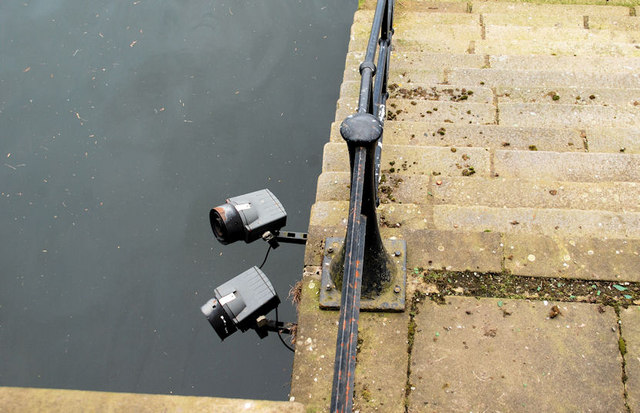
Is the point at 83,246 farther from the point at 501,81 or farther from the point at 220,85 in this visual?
the point at 501,81

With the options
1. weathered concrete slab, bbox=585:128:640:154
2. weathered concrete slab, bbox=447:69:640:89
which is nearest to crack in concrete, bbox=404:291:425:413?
weathered concrete slab, bbox=585:128:640:154

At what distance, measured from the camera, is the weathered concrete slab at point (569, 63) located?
14.2ft

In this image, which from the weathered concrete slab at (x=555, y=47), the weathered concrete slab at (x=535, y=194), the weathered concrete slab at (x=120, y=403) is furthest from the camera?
the weathered concrete slab at (x=555, y=47)

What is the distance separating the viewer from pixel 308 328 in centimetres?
251

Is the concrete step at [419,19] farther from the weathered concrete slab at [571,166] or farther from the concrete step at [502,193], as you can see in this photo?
the concrete step at [502,193]

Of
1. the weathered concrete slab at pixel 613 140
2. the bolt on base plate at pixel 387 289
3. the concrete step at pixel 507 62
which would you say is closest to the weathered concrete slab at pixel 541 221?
the bolt on base plate at pixel 387 289

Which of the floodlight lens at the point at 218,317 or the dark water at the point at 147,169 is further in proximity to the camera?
the dark water at the point at 147,169

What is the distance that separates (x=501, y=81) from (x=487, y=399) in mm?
2677

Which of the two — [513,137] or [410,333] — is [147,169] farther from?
[410,333]

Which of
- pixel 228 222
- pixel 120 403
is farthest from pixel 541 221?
pixel 120 403

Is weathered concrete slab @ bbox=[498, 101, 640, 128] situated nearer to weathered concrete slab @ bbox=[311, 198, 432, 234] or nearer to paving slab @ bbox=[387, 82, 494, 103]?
paving slab @ bbox=[387, 82, 494, 103]

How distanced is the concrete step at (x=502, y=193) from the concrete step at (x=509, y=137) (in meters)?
0.48

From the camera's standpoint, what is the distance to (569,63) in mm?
4348

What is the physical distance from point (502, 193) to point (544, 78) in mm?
1559
